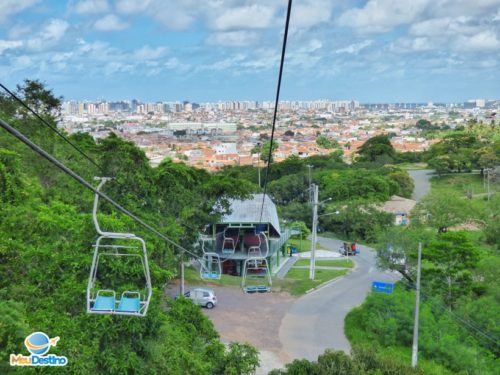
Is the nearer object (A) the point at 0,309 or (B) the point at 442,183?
(A) the point at 0,309

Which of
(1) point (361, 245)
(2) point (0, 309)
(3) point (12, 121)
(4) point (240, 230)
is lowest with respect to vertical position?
(1) point (361, 245)

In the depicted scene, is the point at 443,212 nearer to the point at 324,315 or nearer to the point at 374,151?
the point at 324,315

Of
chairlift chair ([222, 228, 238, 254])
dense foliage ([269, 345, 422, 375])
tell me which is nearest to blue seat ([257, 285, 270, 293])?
chairlift chair ([222, 228, 238, 254])

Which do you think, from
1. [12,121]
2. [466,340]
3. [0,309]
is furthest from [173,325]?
[12,121]

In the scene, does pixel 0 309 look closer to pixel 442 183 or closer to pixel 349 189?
pixel 349 189

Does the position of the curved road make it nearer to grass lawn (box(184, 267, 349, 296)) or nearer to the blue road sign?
grass lawn (box(184, 267, 349, 296))

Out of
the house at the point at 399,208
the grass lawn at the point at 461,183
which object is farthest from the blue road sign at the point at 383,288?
the grass lawn at the point at 461,183
